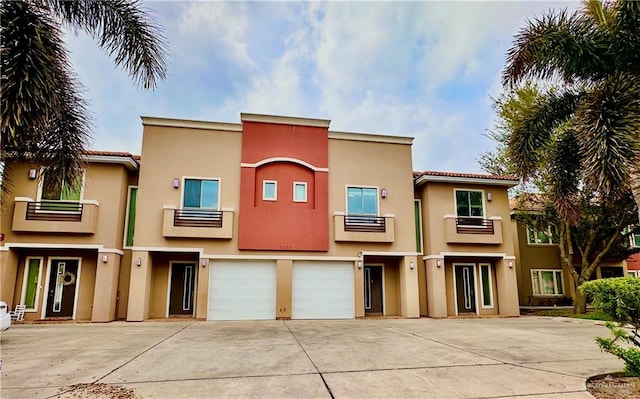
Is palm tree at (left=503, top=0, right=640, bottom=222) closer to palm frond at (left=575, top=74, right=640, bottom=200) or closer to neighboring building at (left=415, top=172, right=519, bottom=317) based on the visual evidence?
palm frond at (left=575, top=74, right=640, bottom=200)

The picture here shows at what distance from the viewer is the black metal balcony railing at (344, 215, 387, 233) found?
604 inches

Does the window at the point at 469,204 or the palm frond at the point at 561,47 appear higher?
the palm frond at the point at 561,47

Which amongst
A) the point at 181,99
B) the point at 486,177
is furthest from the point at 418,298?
the point at 181,99

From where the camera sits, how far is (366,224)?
15523 millimetres

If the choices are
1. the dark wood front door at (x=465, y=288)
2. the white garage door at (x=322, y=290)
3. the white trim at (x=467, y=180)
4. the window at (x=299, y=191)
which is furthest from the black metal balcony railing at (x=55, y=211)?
the dark wood front door at (x=465, y=288)

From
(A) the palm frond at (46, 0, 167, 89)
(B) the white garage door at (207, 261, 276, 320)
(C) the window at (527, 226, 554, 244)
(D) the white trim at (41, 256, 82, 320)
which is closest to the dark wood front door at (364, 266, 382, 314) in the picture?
(B) the white garage door at (207, 261, 276, 320)

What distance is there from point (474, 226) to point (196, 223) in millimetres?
11603

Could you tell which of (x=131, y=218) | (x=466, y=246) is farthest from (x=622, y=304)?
(x=131, y=218)

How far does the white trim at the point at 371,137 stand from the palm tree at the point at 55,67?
8814 millimetres

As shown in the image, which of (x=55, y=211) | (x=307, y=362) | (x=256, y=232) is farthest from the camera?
(x=256, y=232)

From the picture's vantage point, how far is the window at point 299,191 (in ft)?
50.6

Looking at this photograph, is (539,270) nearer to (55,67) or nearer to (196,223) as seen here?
(196,223)

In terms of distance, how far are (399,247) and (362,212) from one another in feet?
6.88

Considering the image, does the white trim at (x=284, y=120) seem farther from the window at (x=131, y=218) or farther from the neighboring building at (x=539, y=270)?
the neighboring building at (x=539, y=270)
